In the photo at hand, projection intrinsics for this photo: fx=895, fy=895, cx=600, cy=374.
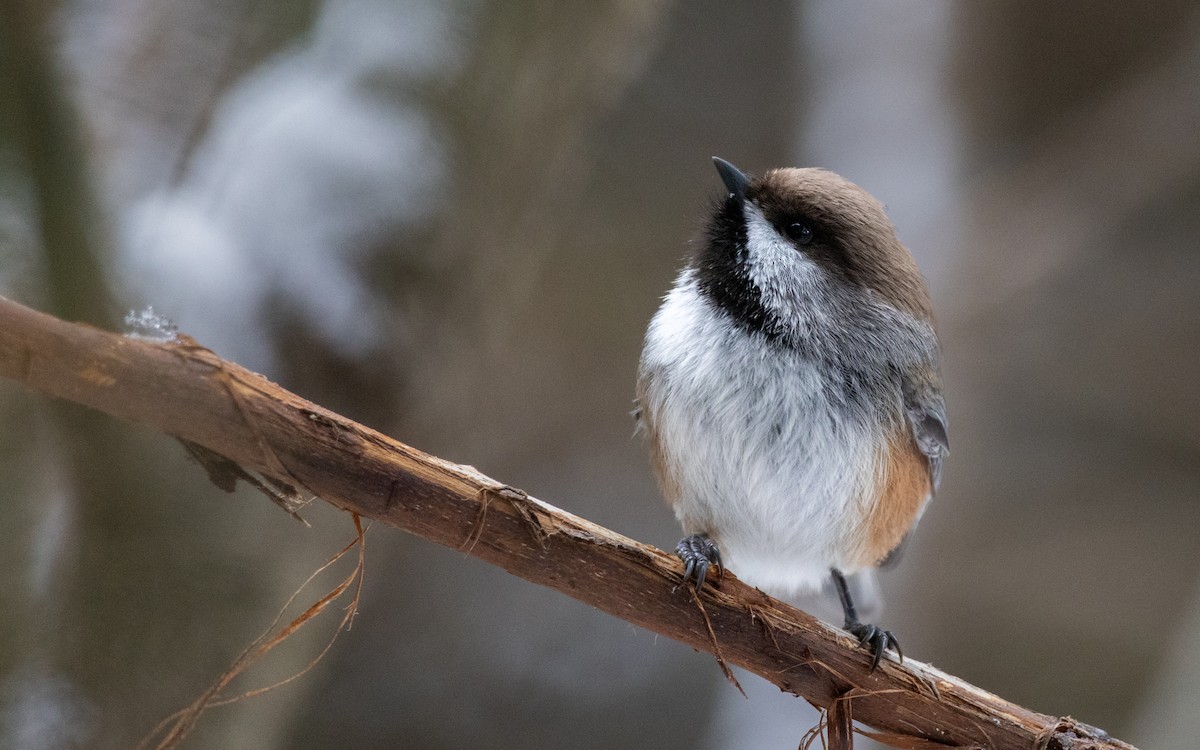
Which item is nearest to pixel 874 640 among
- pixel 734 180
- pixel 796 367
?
pixel 796 367

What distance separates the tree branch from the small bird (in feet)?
0.38

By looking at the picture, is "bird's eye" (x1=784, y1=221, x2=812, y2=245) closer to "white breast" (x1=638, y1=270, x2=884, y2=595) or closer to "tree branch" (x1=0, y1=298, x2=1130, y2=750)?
"white breast" (x1=638, y1=270, x2=884, y2=595)

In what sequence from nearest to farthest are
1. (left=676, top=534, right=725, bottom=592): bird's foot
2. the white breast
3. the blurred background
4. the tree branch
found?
the tree branch → the blurred background → (left=676, top=534, right=725, bottom=592): bird's foot → the white breast

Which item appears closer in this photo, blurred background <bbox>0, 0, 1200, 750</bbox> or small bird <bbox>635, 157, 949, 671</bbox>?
blurred background <bbox>0, 0, 1200, 750</bbox>

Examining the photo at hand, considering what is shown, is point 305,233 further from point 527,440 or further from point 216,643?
point 527,440

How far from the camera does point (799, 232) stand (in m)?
1.35

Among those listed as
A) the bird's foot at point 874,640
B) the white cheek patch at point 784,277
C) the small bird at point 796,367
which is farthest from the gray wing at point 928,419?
the bird's foot at point 874,640

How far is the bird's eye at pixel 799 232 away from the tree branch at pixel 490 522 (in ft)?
1.72

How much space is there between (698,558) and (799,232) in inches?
20.5

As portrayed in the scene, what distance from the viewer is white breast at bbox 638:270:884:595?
1.33 m

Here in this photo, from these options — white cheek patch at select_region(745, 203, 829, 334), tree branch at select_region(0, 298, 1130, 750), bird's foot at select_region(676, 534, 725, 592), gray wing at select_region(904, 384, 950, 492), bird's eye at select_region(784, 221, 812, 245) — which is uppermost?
bird's eye at select_region(784, 221, 812, 245)

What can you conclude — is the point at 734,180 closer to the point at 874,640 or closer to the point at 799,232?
the point at 799,232

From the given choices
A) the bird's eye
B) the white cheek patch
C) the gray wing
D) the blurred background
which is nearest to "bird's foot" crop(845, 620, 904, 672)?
the gray wing

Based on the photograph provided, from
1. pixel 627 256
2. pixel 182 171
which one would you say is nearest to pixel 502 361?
pixel 627 256
